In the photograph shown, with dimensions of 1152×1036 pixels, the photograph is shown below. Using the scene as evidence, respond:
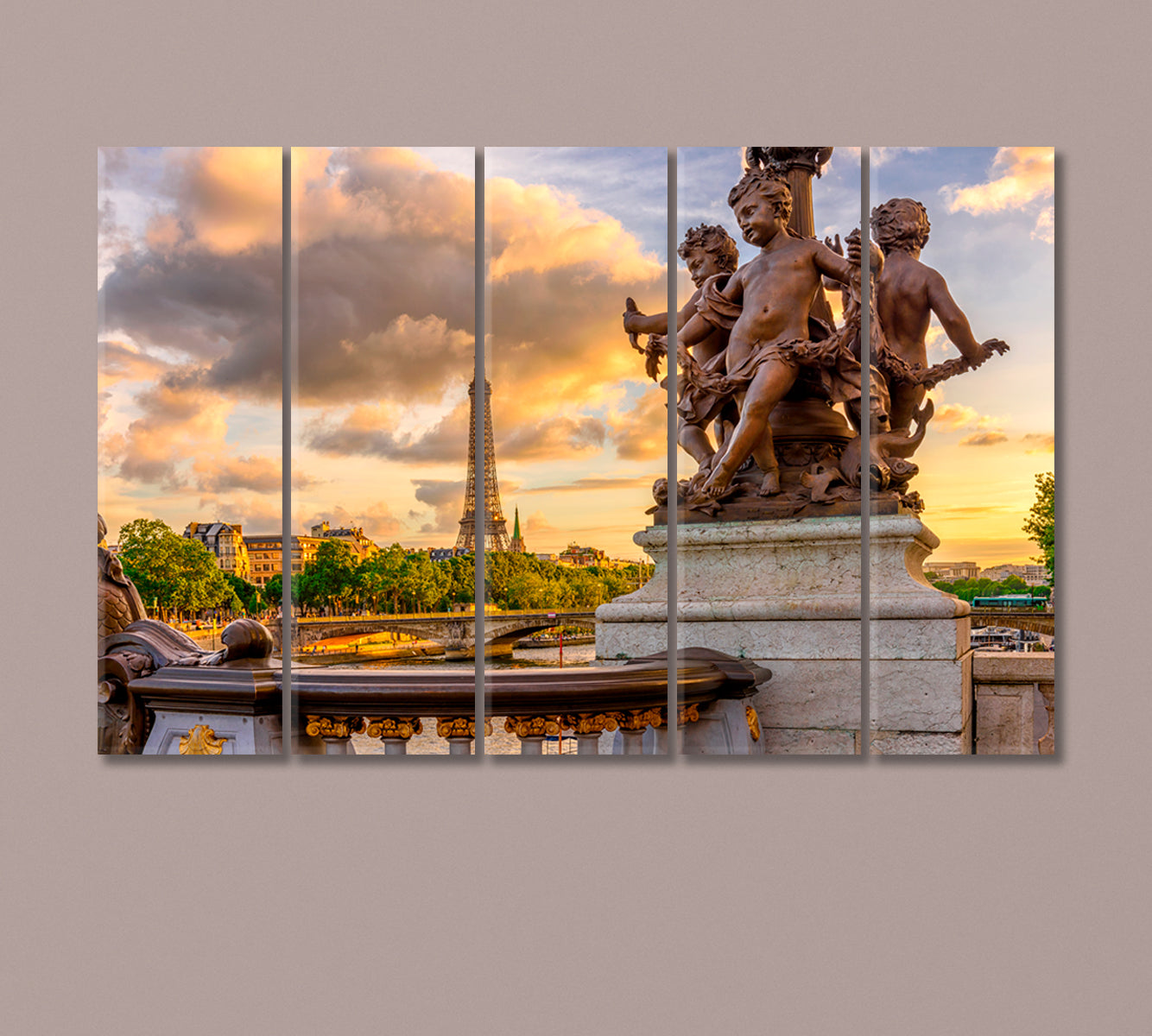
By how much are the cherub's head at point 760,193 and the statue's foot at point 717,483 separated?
147cm

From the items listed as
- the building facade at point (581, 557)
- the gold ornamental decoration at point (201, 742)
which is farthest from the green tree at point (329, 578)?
the building facade at point (581, 557)

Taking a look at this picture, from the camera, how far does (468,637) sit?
5.97 m

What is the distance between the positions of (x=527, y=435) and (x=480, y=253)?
110 centimetres

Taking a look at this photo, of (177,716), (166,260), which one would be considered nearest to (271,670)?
(177,716)

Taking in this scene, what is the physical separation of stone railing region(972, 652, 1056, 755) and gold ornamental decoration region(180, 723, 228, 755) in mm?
4256

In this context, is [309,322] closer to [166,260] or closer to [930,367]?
[166,260]

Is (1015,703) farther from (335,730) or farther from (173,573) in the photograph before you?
(173,573)

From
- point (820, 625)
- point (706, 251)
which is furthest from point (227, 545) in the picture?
point (820, 625)

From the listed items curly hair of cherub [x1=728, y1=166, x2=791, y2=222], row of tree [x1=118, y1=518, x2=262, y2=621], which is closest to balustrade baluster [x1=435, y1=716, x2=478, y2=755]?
row of tree [x1=118, y1=518, x2=262, y2=621]

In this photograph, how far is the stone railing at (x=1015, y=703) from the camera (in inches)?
234

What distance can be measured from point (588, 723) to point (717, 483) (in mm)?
1844

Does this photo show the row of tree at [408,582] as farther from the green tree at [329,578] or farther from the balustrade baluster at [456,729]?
the balustrade baluster at [456,729]

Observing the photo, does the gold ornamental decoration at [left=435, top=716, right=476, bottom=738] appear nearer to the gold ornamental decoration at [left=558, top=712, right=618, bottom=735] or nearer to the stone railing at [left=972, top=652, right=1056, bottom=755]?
the gold ornamental decoration at [left=558, top=712, right=618, bottom=735]

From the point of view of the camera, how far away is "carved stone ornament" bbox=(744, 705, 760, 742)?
5.89 meters
